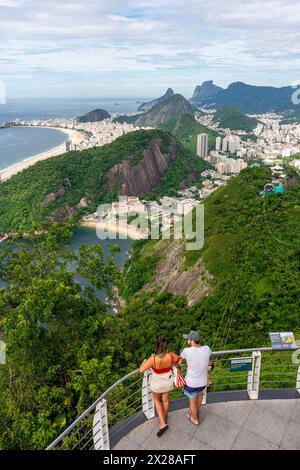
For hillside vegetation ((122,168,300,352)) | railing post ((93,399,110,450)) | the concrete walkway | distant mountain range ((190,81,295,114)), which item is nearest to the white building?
hillside vegetation ((122,168,300,352))

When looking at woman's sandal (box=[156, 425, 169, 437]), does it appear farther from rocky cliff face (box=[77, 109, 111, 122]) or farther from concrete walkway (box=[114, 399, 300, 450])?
rocky cliff face (box=[77, 109, 111, 122])

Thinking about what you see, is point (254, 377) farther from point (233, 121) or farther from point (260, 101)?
point (260, 101)

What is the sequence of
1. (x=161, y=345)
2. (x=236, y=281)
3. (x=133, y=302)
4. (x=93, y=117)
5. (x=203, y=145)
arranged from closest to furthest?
(x=161, y=345) < (x=133, y=302) < (x=236, y=281) < (x=203, y=145) < (x=93, y=117)

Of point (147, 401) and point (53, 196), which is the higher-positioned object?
point (147, 401)

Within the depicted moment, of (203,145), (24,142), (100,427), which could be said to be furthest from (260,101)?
(100,427)

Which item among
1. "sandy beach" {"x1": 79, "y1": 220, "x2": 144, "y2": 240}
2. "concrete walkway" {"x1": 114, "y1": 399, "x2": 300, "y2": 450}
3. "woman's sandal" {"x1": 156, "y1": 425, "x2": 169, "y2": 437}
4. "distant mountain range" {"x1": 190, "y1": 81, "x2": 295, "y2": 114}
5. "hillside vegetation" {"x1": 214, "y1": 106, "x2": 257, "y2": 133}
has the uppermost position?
"distant mountain range" {"x1": 190, "y1": 81, "x2": 295, "y2": 114}

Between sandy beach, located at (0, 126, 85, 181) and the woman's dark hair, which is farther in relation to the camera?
sandy beach, located at (0, 126, 85, 181)

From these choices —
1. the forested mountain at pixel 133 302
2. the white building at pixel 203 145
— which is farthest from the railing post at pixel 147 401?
the white building at pixel 203 145

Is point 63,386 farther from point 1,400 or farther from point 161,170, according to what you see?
point 161,170
